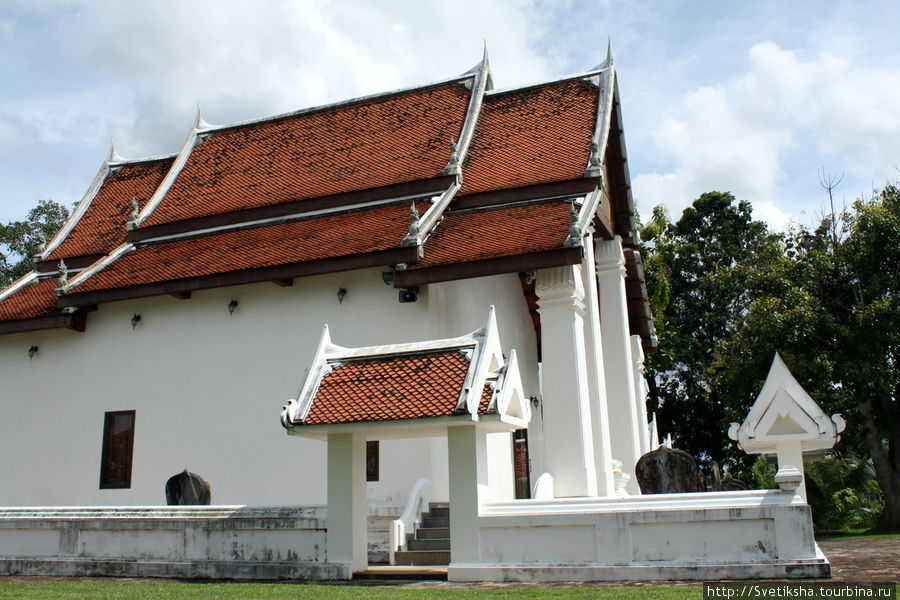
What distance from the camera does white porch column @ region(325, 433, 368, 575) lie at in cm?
866

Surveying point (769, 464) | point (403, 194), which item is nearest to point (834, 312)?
point (769, 464)

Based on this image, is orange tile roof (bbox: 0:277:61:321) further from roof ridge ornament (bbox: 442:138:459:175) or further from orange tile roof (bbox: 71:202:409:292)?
roof ridge ornament (bbox: 442:138:459:175)

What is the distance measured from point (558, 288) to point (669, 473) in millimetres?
3641

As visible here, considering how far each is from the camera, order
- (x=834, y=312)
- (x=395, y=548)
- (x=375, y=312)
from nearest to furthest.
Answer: (x=395, y=548) → (x=375, y=312) → (x=834, y=312)

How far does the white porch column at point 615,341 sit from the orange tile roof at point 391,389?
874 centimetres

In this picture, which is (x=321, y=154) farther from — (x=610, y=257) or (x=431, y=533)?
(x=431, y=533)

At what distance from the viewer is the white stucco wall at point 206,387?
12.9 m

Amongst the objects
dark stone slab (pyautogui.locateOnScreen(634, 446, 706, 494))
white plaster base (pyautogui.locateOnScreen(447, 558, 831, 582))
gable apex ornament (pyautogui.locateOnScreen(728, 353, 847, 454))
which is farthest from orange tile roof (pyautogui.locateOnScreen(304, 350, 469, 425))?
gable apex ornament (pyautogui.locateOnScreen(728, 353, 847, 454))

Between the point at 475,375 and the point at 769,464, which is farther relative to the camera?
the point at 769,464

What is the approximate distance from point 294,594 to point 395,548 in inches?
133

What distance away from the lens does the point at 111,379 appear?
14617 millimetres

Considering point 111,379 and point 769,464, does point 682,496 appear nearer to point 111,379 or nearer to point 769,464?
point 111,379

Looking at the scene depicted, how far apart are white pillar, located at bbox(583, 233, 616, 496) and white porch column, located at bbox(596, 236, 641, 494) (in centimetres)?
200

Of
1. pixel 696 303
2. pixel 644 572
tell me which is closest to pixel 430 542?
pixel 644 572
